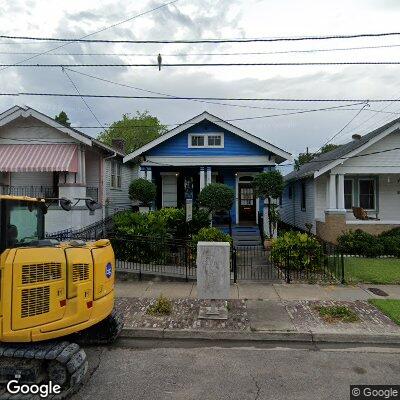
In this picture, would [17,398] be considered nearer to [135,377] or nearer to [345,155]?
[135,377]

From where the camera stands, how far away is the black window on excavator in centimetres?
496

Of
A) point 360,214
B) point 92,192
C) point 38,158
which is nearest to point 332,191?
point 360,214

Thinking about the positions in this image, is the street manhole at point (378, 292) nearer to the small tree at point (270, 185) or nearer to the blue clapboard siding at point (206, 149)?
the small tree at point (270, 185)

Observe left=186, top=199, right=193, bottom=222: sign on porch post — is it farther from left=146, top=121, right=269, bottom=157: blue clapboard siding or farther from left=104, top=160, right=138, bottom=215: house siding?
left=104, top=160, right=138, bottom=215: house siding

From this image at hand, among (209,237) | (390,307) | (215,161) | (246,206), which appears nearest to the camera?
(390,307)

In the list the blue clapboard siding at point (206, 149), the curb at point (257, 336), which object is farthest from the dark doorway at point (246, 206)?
the curb at point (257, 336)

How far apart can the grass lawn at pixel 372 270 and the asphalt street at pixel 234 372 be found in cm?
499

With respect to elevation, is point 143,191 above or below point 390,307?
above

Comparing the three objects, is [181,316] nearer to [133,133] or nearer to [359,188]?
[359,188]

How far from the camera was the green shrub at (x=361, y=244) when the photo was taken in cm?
1504

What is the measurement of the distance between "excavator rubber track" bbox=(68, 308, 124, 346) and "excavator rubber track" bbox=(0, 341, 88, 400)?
4.98ft

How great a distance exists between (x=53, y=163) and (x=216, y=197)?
7.05 meters

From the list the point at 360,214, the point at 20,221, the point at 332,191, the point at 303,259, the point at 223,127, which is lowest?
the point at 303,259

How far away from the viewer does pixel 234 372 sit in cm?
569
